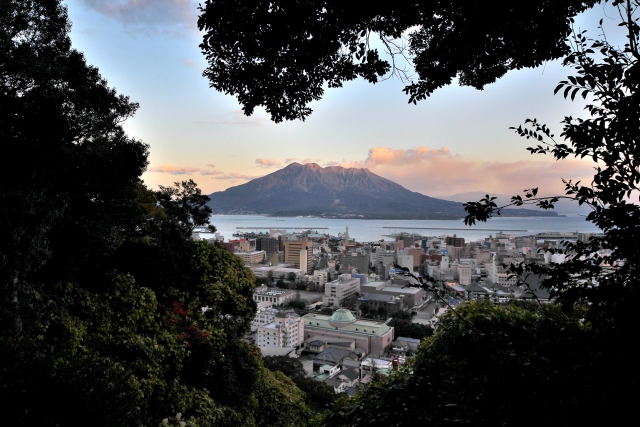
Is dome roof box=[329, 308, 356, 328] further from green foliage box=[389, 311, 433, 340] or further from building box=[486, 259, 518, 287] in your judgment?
building box=[486, 259, 518, 287]

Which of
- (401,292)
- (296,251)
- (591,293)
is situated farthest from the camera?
(296,251)

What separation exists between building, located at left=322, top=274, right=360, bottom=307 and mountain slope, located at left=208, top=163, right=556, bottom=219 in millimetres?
11278

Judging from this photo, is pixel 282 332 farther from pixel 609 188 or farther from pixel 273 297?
pixel 609 188

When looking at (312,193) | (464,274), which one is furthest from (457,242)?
(312,193)

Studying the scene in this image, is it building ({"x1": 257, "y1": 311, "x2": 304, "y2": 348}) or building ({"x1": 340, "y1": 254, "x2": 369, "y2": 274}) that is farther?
building ({"x1": 340, "y1": 254, "x2": 369, "y2": 274})

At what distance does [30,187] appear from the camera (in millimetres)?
3336

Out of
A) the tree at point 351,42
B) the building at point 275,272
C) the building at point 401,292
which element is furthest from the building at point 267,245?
the tree at point 351,42

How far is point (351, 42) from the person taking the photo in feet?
7.22

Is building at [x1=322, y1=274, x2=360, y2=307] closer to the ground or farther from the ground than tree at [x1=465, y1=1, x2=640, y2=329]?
closer to the ground

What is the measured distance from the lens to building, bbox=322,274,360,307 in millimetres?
17497

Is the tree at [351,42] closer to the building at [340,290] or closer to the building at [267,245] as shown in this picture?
the building at [340,290]

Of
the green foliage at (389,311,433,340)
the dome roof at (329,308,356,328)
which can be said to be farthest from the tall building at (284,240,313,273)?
the green foliage at (389,311,433,340)

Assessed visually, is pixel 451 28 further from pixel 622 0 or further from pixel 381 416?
pixel 381 416

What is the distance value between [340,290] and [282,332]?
5603 mm
